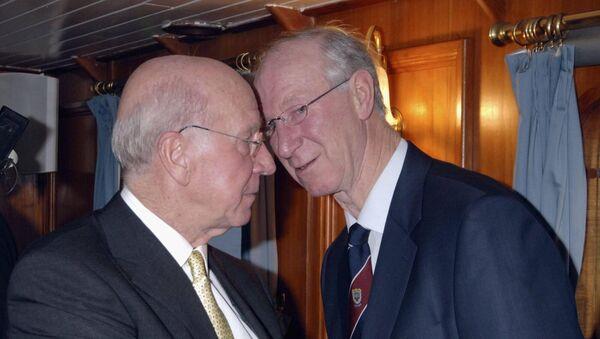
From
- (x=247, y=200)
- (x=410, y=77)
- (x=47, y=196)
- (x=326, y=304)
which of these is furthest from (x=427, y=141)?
(x=47, y=196)

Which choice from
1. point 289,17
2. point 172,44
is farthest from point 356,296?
point 172,44

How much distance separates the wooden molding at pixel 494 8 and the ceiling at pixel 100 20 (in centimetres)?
81

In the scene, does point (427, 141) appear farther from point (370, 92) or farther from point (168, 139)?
point (168, 139)

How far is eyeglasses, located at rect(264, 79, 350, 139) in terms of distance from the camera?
1432mm

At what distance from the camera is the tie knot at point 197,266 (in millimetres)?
1315

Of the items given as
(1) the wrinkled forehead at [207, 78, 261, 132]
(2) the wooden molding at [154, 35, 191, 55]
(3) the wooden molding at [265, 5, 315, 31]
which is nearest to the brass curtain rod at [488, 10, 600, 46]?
(3) the wooden molding at [265, 5, 315, 31]

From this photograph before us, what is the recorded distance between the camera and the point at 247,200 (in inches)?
54.8

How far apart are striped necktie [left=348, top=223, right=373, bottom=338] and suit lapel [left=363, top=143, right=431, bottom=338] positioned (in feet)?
0.41

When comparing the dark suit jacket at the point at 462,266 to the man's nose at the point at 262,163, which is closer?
the dark suit jacket at the point at 462,266

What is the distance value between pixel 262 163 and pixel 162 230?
0.24 metres

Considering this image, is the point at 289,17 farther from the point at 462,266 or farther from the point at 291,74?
the point at 462,266

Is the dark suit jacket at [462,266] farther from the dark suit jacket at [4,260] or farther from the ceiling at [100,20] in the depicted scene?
the ceiling at [100,20]

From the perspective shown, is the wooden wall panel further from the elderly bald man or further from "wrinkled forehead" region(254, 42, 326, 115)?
the elderly bald man

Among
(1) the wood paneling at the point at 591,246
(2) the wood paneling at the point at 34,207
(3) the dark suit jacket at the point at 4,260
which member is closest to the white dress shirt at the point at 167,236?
(3) the dark suit jacket at the point at 4,260
